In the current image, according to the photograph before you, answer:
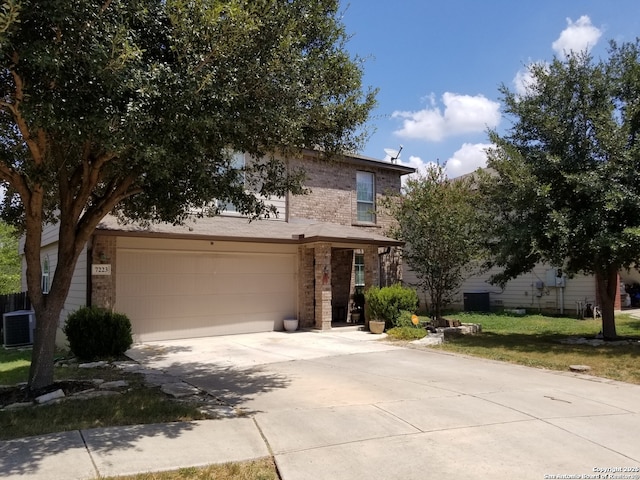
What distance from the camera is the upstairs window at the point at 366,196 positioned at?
18.3 metres

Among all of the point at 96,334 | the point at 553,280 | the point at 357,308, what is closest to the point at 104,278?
the point at 96,334

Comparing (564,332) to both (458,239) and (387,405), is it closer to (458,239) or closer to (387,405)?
(458,239)

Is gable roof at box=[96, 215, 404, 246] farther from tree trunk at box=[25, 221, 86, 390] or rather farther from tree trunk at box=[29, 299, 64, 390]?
tree trunk at box=[29, 299, 64, 390]

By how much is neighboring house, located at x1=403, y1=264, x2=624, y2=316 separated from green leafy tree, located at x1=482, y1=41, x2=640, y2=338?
606cm

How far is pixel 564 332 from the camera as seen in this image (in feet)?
49.1

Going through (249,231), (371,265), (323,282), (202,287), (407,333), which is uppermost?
(249,231)

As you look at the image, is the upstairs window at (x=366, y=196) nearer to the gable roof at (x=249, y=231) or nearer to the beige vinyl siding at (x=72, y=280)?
the gable roof at (x=249, y=231)

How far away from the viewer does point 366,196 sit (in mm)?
18469

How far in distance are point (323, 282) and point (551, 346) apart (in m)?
6.32

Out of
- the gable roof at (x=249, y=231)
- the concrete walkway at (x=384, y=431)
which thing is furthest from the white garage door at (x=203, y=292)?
the concrete walkway at (x=384, y=431)

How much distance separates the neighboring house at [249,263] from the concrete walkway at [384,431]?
4.19 m

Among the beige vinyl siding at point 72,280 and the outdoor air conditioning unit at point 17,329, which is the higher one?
the beige vinyl siding at point 72,280

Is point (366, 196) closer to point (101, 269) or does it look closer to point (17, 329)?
point (101, 269)

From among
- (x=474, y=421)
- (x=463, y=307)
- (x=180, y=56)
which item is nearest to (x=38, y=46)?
(x=180, y=56)
